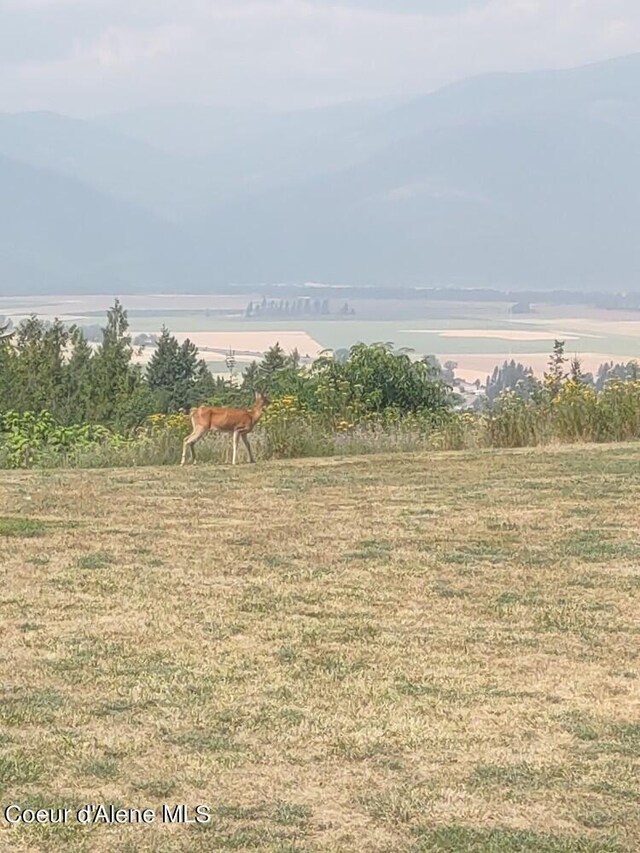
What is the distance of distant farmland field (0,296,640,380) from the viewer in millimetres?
47062

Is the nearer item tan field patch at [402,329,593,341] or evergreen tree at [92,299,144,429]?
evergreen tree at [92,299,144,429]

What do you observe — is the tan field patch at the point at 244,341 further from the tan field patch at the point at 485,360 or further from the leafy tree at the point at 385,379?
the leafy tree at the point at 385,379

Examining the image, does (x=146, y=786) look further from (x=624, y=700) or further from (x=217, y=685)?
(x=624, y=700)

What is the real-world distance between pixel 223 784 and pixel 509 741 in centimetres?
99

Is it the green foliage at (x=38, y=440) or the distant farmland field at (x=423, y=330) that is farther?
the distant farmland field at (x=423, y=330)

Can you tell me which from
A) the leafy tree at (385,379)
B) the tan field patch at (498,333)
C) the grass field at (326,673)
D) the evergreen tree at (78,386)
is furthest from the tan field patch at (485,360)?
the grass field at (326,673)

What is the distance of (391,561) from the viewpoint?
24.2ft

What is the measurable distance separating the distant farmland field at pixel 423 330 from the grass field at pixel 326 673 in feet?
75.7

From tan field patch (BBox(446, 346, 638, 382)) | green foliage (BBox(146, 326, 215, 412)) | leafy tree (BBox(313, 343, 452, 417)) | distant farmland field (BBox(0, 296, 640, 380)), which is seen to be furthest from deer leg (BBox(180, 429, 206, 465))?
green foliage (BBox(146, 326, 215, 412))

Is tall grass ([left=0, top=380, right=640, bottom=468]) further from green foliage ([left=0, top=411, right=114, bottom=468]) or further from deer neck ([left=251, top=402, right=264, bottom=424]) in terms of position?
deer neck ([left=251, top=402, right=264, bottom=424])

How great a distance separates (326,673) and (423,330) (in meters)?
69.7

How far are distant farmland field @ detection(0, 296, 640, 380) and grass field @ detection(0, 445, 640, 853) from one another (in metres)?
23.1

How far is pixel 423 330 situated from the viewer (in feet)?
244

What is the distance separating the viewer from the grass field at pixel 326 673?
3918 mm
